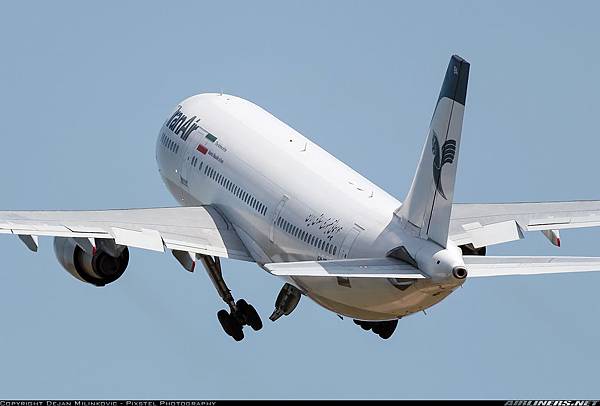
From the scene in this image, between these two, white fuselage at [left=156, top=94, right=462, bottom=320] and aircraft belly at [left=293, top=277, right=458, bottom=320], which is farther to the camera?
white fuselage at [left=156, top=94, right=462, bottom=320]

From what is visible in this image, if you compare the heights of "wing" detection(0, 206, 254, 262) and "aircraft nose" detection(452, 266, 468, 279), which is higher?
"aircraft nose" detection(452, 266, 468, 279)

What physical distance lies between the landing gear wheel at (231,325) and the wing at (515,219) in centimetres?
823

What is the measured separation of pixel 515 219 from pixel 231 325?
33.6 feet

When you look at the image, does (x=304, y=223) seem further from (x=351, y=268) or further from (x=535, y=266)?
(x=535, y=266)

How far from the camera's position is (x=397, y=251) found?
6806cm

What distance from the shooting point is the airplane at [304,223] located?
66.4 metres

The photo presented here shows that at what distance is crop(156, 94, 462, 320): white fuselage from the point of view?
69500mm

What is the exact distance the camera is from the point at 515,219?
3007 inches

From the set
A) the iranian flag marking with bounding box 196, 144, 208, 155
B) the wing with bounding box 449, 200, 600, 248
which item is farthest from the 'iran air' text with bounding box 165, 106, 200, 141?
the wing with bounding box 449, 200, 600, 248

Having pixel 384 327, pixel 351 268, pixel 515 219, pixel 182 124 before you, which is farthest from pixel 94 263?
pixel 515 219

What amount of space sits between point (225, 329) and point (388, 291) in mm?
11304

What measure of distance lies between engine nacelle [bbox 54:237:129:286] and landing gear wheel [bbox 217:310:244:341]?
4.63 metres

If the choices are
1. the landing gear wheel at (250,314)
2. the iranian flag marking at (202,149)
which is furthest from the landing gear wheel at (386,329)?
the iranian flag marking at (202,149)

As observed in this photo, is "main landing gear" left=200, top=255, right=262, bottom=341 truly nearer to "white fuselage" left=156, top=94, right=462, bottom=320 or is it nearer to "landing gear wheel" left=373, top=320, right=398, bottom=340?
"white fuselage" left=156, top=94, right=462, bottom=320
